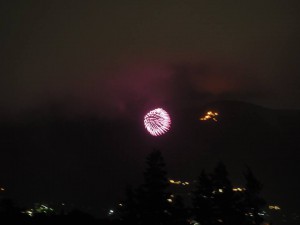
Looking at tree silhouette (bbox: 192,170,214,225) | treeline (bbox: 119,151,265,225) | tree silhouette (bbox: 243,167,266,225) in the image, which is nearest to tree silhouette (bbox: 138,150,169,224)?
treeline (bbox: 119,151,265,225)

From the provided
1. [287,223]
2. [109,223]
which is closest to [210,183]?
[109,223]

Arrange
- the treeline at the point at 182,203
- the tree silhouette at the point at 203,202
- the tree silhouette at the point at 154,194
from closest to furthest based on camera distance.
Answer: the tree silhouette at the point at 154,194 → the treeline at the point at 182,203 → the tree silhouette at the point at 203,202

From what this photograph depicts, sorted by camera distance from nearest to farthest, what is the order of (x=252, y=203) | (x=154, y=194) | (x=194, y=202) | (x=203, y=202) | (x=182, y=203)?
(x=154, y=194) < (x=182, y=203) < (x=203, y=202) < (x=194, y=202) < (x=252, y=203)

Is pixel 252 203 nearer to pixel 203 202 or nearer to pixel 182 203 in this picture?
pixel 203 202

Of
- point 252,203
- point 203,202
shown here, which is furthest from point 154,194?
point 252,203

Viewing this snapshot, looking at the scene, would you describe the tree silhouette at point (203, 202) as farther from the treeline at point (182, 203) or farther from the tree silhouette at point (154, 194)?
the tree silhouette at point (154, 194)

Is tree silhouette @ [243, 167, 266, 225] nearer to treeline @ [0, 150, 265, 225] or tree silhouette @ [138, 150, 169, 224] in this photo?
treeline @ [0, 150, 265, 225]

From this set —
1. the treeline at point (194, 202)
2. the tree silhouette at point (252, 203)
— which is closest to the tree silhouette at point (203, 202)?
the treeline at point (194, 202)

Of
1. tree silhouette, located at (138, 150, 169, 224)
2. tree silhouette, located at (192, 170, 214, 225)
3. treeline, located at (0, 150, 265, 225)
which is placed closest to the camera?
tree silhouette, located at (138, 150, 169, 224)

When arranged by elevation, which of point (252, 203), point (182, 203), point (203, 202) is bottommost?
point (182, 203)

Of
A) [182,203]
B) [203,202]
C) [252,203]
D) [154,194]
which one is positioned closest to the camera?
[154,194]

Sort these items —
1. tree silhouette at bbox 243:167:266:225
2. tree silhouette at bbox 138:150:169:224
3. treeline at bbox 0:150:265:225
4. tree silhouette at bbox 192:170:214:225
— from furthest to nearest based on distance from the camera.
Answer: tree silhouette at bbox 243:167:266:225 < tree silhouette at bbox 192:170:214:225 < treeline at bbox 0:150:265:225 < tree silhouette at bbox 138:150:169:224

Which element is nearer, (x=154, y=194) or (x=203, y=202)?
(x=154, y=194)
